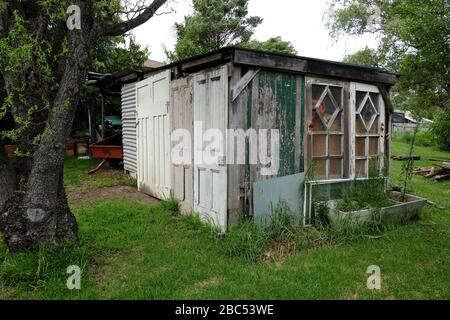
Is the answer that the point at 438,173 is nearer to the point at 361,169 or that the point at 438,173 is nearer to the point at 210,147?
the point at 361,169

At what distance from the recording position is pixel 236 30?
66.0 ft

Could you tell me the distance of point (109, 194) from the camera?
6840mm

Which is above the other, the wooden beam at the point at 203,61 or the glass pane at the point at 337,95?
the wooden beam at the point at 203,61

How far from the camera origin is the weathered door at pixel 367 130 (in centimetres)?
554

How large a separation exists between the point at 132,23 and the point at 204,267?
9.61 feet

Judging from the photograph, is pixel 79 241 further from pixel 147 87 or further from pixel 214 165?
pixel 147 87

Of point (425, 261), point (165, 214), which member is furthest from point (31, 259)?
point (425, 261)

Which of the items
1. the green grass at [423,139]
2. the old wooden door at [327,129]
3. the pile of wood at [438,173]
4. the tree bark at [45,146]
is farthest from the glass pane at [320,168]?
the green grass at [423,139]

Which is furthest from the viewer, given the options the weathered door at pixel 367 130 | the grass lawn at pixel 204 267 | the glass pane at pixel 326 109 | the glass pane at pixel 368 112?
the glass pane at pixel 368 112

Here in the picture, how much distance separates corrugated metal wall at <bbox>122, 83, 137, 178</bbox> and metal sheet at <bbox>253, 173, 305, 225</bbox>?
4.43m

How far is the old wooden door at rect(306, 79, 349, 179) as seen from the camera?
5.07m

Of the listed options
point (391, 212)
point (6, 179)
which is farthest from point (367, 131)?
point (6, 179)

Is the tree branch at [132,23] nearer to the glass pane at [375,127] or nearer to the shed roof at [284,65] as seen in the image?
the shed roof at [284,65]

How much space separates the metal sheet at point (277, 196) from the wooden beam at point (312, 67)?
1533mm
